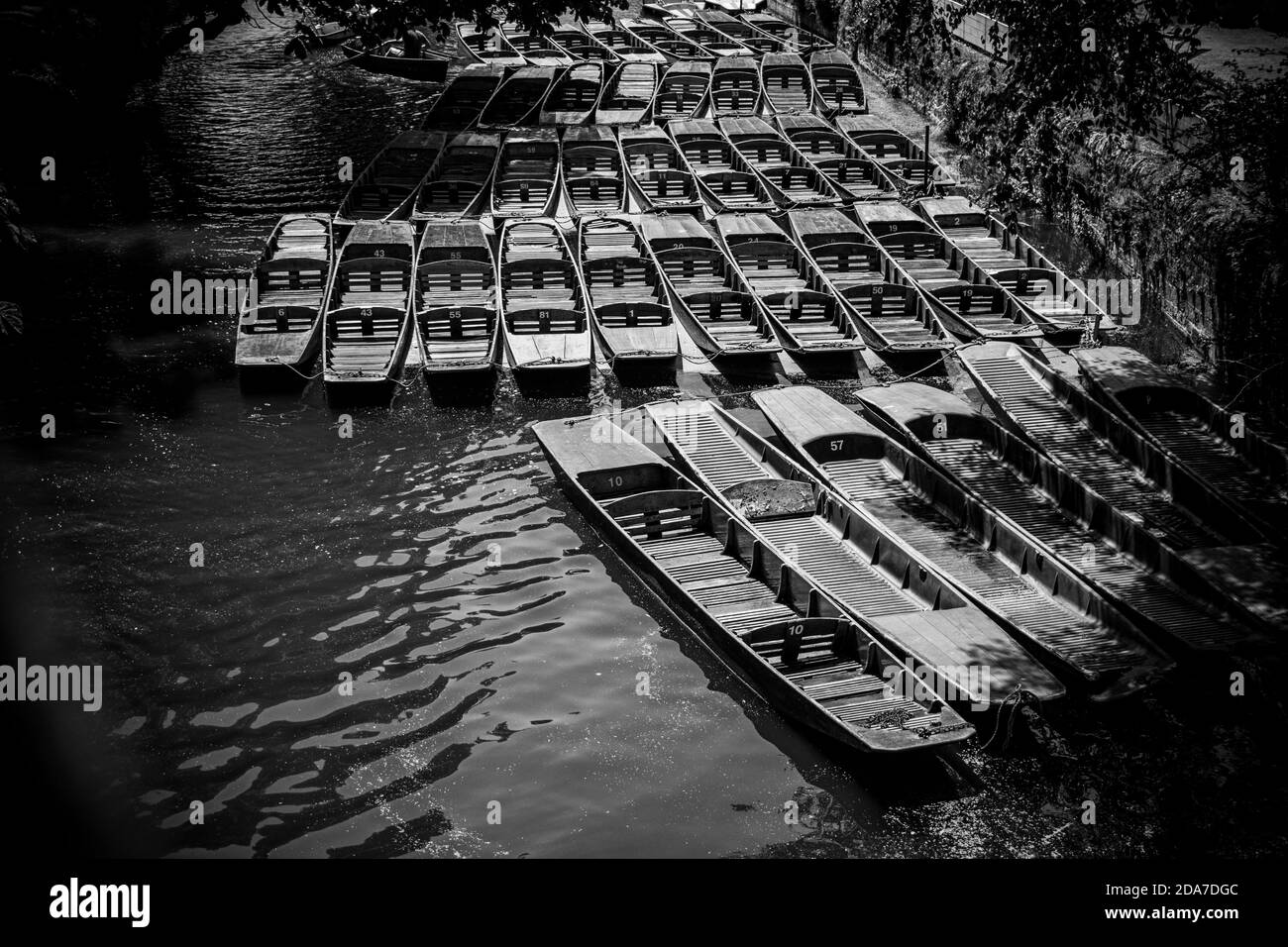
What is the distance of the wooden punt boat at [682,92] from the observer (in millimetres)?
35062

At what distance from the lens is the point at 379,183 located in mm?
28188

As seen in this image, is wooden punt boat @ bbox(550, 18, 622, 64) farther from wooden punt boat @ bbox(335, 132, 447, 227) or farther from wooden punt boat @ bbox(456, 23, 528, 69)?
wooden punt boat @ bbox(335, 132, 447, 227)

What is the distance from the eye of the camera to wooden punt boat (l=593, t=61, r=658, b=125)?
111 ft

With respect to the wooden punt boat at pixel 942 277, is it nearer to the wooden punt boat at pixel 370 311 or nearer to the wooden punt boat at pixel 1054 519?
the wooden punt boat at pixel 1054 519

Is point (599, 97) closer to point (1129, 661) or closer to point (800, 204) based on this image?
point (800, 204)

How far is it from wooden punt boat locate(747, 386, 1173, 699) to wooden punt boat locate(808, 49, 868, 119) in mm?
17706

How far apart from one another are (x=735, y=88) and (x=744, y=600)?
25272 millimetres

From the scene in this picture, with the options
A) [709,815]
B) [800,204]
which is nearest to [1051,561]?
[709,815]

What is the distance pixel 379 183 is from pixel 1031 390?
15.8 meters

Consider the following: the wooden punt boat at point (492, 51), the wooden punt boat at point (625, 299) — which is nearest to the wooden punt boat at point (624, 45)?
the wooden punt boat at point (492, 51)

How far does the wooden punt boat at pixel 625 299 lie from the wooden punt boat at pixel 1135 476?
5.16m

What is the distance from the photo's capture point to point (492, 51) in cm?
4194

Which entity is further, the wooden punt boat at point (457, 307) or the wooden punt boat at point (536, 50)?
the wooden punt boat at point (536, 50)

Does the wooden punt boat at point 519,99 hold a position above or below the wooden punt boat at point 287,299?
above
